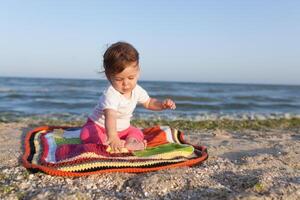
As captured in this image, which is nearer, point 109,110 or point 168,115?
point 109,110

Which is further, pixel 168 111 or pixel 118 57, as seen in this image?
pixel 168 111

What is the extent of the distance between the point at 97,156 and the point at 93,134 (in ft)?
2.42

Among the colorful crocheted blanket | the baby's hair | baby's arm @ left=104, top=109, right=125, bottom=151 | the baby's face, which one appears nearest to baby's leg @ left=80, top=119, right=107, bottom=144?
the colorful crocheted blanket

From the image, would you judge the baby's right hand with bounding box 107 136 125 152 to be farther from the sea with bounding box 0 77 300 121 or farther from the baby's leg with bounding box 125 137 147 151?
the sea with bounding box 0 77 300 121

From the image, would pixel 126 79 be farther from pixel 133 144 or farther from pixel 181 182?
pixel 181 182

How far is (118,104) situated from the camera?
4.19m

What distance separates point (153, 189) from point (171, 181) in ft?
0.66

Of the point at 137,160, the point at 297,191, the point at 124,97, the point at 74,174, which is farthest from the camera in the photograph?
the point at 124,97

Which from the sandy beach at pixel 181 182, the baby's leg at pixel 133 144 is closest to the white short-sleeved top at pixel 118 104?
the baby's leg at pixel 133 144

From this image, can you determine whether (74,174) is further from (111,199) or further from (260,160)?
(260,160)

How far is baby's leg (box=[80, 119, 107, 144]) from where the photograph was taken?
167 inches

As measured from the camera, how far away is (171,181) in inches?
121

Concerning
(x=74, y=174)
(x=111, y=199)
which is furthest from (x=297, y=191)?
(x=74, y=174)

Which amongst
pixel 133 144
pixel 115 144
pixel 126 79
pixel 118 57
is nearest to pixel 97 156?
pixel 115 144
